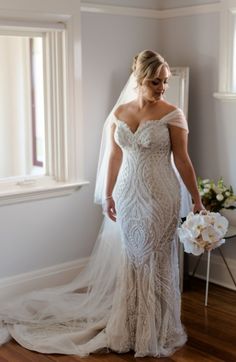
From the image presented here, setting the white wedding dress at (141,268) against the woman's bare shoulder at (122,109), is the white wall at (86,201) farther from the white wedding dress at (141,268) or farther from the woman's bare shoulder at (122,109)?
the woman's bare shoulder at (122,109)

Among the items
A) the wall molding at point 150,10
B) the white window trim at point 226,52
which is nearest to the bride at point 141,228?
the white window trim at point 226,52

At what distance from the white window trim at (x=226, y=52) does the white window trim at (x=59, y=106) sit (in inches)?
38.9

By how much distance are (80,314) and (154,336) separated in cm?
57

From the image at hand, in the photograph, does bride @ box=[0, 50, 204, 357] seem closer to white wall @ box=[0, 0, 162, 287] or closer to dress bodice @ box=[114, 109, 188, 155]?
dress bodice @ box=[114, 109, 188, 155]

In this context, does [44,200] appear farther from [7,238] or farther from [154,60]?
[154,60]

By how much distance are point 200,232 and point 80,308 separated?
0.97m

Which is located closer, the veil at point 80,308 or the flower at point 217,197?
the veil at point 80,308

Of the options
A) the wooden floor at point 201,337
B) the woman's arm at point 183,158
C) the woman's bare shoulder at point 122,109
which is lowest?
the wooden floor at point 201,337

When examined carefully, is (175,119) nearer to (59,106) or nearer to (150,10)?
(59,106)

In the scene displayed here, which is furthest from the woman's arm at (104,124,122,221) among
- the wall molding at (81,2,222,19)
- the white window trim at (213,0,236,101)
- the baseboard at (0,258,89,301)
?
the wall molding at (81,2,222,19)

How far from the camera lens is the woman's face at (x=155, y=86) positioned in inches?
121

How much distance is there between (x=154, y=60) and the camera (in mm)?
3053

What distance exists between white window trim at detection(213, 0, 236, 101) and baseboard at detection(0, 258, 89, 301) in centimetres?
160

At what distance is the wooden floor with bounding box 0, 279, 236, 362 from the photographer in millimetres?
3195
